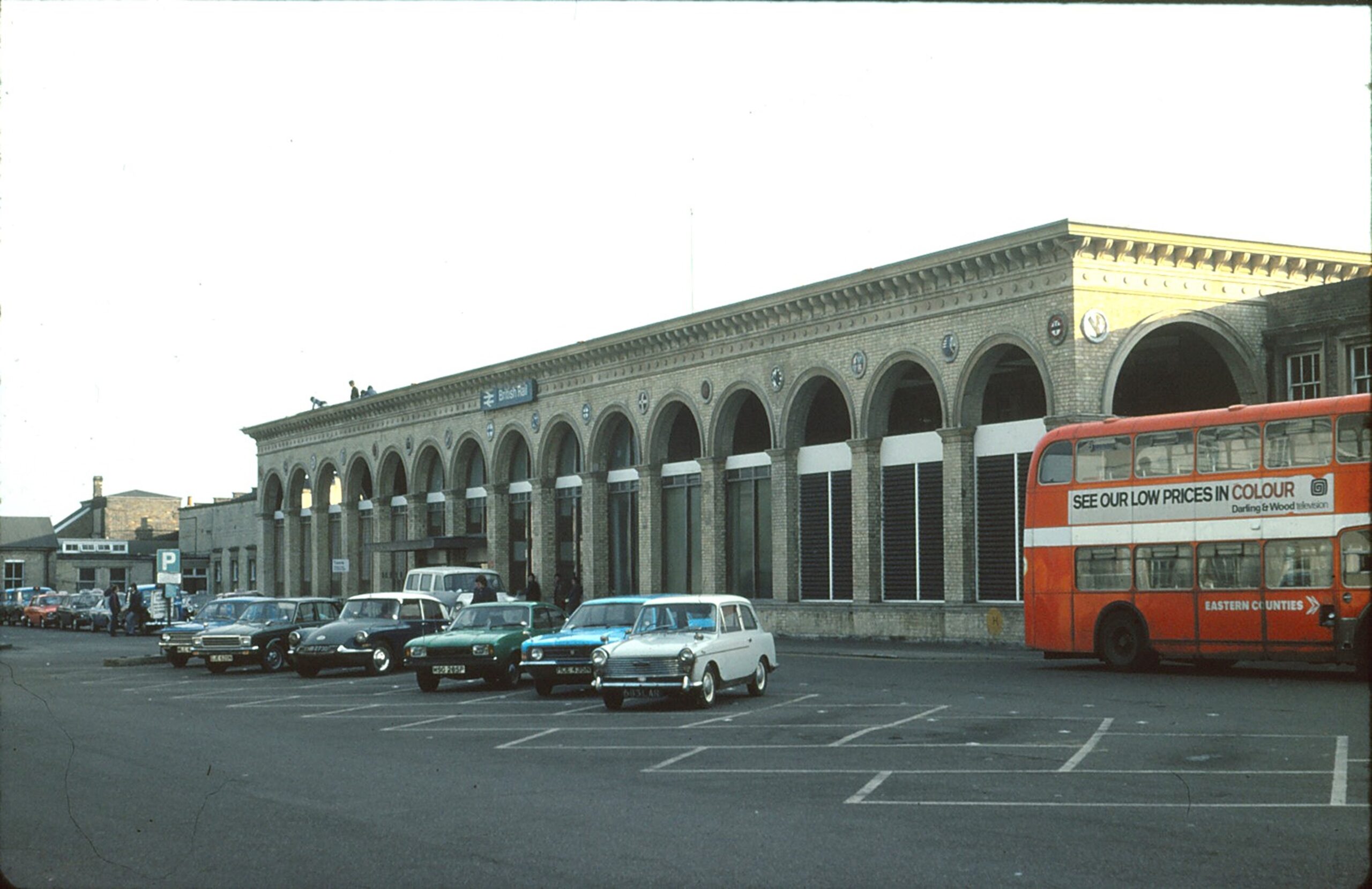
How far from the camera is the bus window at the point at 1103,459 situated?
23.7 meters

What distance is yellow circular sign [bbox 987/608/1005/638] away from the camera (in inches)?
1288

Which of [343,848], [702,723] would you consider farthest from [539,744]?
[343,848]

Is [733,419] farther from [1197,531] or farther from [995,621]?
[1197,531]

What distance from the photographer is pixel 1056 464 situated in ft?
81.1

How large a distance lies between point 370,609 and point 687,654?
1096cm

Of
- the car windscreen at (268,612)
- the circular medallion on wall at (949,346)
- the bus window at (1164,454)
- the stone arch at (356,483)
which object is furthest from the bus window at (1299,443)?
the stone arch at (356,483)

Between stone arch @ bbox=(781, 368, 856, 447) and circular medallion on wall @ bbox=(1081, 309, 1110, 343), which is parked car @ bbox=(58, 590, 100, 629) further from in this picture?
circular medallion on wall @ bbox=(1081, 309, 1110, 343)

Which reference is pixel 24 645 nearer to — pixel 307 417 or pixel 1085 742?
pixel 307 417

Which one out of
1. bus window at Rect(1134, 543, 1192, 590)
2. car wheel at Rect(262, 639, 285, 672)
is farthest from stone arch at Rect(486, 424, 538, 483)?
bus window at Rect(1134, 543, 1192, 590)

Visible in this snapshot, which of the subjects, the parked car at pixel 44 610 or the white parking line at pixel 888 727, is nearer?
the white parking line at pixel 888 727

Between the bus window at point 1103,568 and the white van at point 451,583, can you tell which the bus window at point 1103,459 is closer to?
the bus window at point 1103,568

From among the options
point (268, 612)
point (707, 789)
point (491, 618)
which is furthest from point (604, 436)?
point (707, 789)

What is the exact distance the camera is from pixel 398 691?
23.0m

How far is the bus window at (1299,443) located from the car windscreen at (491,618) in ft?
39.2
